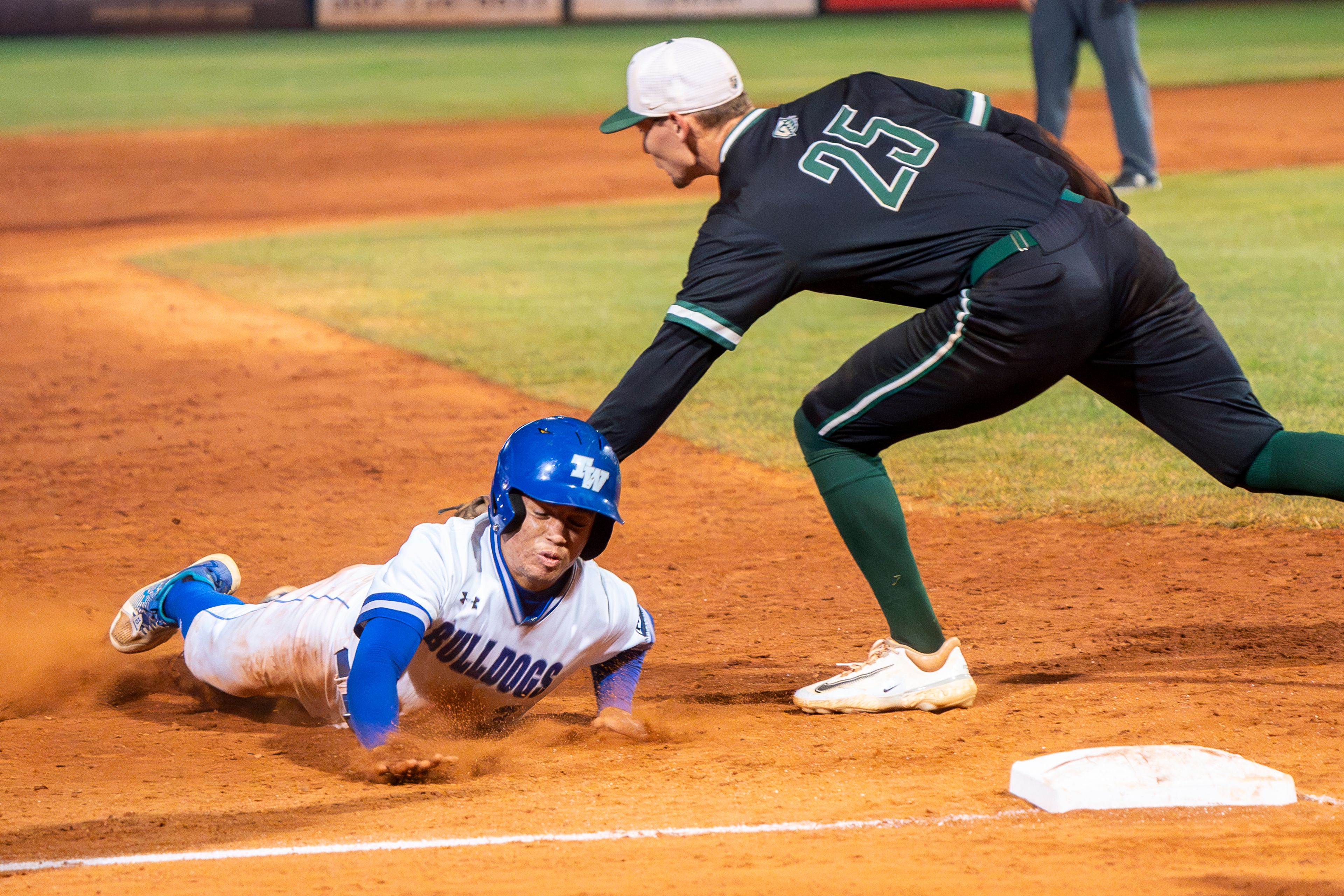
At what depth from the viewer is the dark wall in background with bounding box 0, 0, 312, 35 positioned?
30.7m

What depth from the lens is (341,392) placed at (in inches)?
325

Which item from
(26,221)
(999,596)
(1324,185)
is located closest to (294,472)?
(999,596)

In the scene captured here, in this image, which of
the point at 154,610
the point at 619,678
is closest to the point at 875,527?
the point at 619,678

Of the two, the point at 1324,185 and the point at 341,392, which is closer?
the point at 341,392

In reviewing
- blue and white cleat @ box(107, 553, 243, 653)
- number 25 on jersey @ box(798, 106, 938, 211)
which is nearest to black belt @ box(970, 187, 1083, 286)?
number 25 on jersey @ box(798, 106, 938, 211)

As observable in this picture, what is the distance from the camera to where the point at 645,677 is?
4430mm

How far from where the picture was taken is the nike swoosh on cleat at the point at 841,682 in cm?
398

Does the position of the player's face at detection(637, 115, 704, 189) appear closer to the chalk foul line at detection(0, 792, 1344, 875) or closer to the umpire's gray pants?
the chalk foul line at detection(0, 792, 1344, 875)

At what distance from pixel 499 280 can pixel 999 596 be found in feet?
23.1

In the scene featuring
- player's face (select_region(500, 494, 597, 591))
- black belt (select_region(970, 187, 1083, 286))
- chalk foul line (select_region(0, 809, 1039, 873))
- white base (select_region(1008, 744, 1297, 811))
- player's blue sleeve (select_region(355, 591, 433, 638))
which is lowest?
chalk foul line (select_region(0, 809, 1039, 873))

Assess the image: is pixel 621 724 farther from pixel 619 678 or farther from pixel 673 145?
pixel 673 145

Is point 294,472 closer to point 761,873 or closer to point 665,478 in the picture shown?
point 665,478

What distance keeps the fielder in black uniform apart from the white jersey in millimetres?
425

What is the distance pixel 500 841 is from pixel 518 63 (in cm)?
2592
